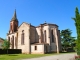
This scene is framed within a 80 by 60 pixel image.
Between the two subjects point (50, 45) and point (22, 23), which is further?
point (22, 23)

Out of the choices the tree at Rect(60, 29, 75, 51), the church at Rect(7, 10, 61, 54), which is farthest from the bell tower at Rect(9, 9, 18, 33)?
the tree at Rect(60, 29, 75, 51)

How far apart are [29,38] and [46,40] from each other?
6.35 meters

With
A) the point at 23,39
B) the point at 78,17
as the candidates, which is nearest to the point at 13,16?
the point at 23,39

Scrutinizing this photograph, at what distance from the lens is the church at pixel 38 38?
142ft

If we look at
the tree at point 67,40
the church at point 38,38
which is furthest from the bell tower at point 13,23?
the tree at point 67,40

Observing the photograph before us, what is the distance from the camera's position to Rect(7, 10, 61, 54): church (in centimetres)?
4314

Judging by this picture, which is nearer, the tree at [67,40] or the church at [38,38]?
the church at [38,38]

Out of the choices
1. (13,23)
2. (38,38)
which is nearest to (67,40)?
(38,38)

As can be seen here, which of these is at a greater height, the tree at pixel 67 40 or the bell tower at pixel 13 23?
the bell tower at pixel 13 23

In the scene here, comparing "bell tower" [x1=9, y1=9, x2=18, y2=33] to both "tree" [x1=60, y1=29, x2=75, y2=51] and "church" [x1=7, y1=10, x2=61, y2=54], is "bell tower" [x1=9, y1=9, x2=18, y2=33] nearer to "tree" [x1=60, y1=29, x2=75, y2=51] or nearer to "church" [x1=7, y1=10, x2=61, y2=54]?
"church" [x1=7, y1=10, x2=61, y2=54]

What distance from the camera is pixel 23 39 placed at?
49906mm

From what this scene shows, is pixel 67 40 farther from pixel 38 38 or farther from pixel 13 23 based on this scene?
pixel 13 23

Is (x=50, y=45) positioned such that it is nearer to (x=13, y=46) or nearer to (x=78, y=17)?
(x=13, y=46)

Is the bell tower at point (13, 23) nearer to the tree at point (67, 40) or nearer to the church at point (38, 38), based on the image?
the church at point (38, 38)
